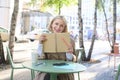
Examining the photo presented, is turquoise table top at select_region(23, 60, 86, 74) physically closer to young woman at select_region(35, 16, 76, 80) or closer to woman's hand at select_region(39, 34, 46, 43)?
young woman at select_region(35, 16, 76, 80)

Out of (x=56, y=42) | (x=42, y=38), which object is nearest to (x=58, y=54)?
(x=56, y=42)

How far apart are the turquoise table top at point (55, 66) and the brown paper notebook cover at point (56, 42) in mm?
178

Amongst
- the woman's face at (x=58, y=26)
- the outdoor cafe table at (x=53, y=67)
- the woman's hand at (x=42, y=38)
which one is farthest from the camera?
the woman's face at (x=58, y=26)

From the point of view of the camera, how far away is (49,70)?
3.46 meters

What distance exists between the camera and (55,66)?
371 cm

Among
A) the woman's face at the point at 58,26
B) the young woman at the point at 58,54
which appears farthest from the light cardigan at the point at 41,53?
the woman's face at the point at 58,26

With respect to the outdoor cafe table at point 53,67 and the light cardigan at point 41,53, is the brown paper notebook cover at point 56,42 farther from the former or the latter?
the outdoor cafe table at point 53,67

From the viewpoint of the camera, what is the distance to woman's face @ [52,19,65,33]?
390 cm

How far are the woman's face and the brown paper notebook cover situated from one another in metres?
0.13

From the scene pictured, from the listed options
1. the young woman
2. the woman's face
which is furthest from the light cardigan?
the woman's face

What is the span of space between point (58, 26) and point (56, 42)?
0.76 ft

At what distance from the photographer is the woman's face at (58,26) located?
3.90m

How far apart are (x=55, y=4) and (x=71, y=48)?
37.7 ft

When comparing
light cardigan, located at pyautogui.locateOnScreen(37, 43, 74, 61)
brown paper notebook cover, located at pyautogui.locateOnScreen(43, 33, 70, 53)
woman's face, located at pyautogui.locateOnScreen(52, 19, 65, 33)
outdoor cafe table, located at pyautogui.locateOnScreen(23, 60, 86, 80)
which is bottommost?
outdoor cafe table, located at pyautogui.locateOnScreen(23, 60, 86, 80)
